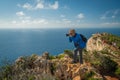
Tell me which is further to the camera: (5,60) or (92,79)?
(92,79)

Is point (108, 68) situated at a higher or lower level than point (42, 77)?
lower

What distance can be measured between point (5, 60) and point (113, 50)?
14.0 meters

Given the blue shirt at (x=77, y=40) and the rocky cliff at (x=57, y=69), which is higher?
the blue shirt at (x=77, y=40)

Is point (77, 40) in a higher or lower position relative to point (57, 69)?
higher

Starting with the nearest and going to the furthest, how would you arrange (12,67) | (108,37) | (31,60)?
(12,67)
(31,60)
(108,37)

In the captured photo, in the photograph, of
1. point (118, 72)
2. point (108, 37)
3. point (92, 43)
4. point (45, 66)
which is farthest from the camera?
point (92, 43)

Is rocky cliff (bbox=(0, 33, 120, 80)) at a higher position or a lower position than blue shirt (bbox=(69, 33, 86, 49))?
lower

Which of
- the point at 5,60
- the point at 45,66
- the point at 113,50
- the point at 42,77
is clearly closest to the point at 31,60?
the point at 45,66

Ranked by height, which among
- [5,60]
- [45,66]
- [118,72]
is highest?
[5,60]

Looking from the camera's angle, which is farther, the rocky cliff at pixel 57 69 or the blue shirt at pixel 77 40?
the blue shirt at pixel 77 40

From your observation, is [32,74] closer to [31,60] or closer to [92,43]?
[31,60]

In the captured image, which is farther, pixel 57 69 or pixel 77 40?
pixel 77 40

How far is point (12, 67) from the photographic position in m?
9.64

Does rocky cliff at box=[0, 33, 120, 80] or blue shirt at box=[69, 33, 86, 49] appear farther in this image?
blue shirt at box=[69, 33, 86, 49]
